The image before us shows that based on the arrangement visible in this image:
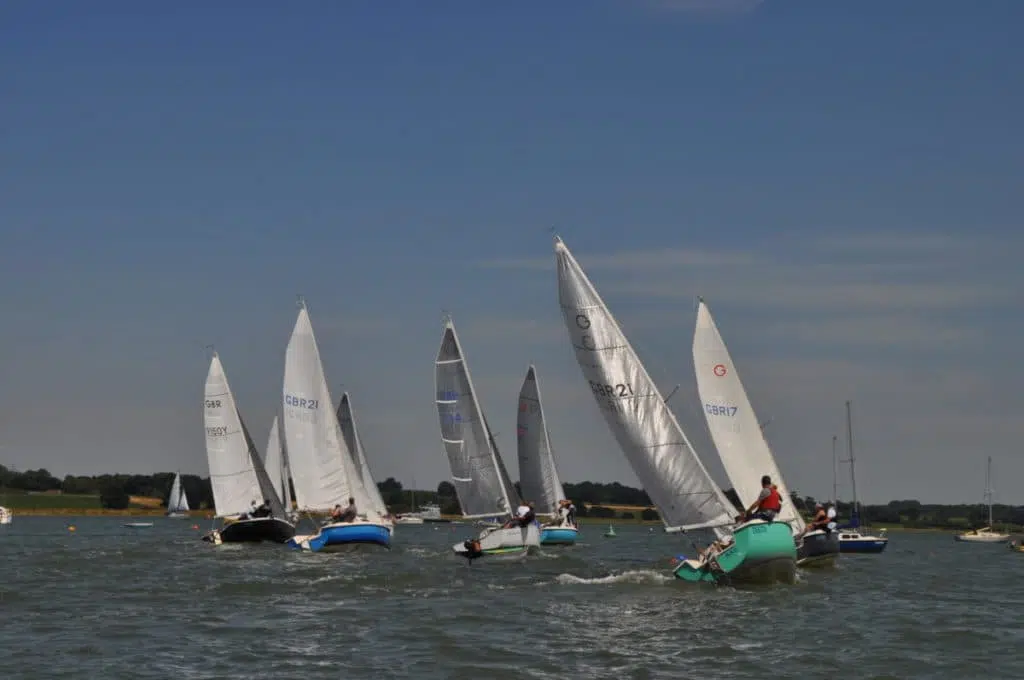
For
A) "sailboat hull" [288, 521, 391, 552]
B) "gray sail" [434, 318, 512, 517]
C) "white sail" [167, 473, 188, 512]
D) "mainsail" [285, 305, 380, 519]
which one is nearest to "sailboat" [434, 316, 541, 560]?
"gray sail" [434, 318, 512, 517]

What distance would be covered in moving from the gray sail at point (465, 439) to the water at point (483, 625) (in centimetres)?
732

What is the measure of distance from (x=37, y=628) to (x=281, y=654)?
6.32 metres

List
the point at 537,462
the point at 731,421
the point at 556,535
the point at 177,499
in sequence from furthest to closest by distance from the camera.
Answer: the point at 177,499 → the point at 537,462 → the point at 556,535 → the point at 731,421

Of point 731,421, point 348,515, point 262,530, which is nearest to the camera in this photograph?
point 731,421

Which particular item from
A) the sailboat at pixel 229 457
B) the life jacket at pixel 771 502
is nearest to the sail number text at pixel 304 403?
the sailboat at pixel 229 457

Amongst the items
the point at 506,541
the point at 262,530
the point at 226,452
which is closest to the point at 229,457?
the point at 226,452

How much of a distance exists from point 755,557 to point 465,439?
857 inches

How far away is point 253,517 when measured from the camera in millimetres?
60344

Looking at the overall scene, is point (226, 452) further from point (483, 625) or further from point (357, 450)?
point (483, 625)

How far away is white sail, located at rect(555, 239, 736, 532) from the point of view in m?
36.7

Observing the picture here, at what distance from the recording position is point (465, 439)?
54.3m

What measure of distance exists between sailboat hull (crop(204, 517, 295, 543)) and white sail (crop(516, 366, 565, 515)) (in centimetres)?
1300

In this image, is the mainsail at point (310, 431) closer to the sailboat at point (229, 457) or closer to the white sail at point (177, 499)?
the sailboat at point (229, 457)

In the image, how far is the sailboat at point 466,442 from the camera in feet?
175
